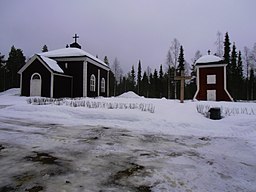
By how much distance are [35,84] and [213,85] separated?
21927 millimetres

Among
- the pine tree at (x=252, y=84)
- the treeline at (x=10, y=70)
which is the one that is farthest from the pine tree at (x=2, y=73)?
the pine tree at (x=252, y=84)

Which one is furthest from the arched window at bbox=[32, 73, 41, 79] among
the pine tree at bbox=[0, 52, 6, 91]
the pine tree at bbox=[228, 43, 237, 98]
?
the pine tree at bbox=[228, 43, 237, 98]

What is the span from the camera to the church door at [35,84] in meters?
20.9

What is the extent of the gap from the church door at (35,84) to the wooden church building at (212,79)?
19.3 metres

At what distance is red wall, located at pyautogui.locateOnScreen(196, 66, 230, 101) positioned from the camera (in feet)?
81.0

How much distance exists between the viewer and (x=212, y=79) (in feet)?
82.8

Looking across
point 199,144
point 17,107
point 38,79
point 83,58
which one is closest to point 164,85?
point 83,58

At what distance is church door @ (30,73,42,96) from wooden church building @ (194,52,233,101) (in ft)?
63.4

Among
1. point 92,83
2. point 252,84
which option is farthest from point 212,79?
point 252,84

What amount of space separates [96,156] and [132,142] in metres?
1.69

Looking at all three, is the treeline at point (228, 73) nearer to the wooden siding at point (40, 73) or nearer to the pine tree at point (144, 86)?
the pine tree at point (144, 86)

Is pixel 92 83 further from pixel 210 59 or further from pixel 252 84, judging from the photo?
pixel 252 84

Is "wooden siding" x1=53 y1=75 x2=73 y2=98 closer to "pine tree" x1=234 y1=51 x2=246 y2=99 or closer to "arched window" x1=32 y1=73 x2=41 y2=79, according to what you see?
"arched window" x1=32 y1=73 x2=41 y2=79

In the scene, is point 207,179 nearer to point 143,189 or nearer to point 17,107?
point 143,189
